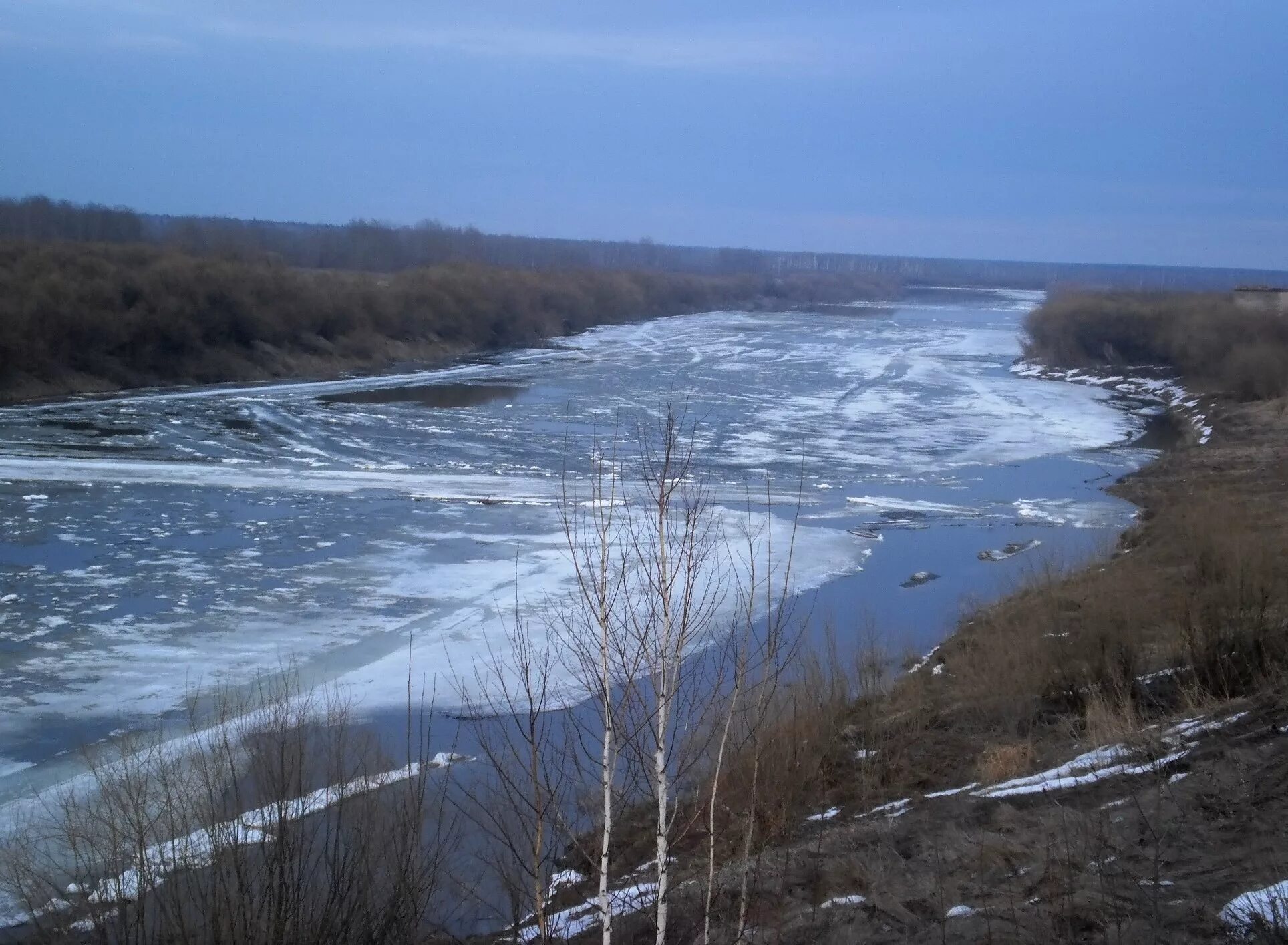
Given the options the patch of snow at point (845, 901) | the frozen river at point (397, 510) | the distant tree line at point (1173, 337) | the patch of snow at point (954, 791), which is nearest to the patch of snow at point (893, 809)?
the patch of snow at point (954, 791)

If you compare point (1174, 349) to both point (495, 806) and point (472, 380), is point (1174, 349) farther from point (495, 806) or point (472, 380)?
point (495, 806)

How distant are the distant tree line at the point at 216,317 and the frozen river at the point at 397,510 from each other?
3.14 meters

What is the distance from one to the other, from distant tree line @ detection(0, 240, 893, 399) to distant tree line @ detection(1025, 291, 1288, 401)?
24.6 meters

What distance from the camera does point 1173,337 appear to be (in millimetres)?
46188

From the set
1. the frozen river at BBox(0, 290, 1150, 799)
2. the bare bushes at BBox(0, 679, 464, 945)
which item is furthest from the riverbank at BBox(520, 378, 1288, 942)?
the frozen river at BBox(0, 290, 1150, 799)

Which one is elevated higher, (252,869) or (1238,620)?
(1238,620)

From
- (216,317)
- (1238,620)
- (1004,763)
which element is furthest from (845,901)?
(216,317)

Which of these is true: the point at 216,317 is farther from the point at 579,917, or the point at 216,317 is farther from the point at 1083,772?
the point at 1083,772

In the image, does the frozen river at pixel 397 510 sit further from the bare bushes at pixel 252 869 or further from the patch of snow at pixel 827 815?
the patch of snow at pixel 827 815

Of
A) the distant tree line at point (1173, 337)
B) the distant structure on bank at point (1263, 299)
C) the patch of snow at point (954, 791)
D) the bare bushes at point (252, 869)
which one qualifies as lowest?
the patch of snow at point (954, 791)

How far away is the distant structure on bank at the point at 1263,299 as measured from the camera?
45.1 m

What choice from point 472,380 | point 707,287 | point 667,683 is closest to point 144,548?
point 667,683

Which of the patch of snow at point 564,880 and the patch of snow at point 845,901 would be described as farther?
the patch of snow at point 845,901

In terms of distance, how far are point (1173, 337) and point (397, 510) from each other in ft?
124
